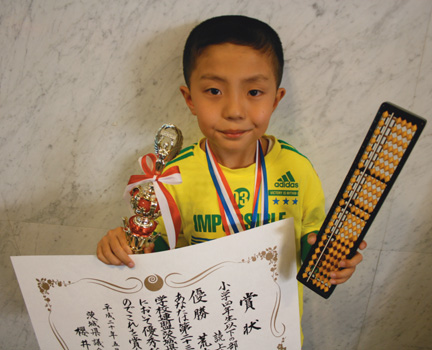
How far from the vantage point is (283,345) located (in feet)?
2.53

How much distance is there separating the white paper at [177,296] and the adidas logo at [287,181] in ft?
0.41

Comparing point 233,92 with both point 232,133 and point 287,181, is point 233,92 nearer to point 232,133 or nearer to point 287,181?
point 232,133

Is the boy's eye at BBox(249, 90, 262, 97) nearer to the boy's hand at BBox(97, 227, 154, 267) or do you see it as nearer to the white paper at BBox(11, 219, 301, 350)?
the white paper at BBox(11, 219, 301, 350)

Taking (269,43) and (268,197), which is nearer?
(269,43)

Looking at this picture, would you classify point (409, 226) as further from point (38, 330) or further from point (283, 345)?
point (38, 330)

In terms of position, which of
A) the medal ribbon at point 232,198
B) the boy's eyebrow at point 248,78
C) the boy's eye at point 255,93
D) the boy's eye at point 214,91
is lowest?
the medal ribbon at point 232,198

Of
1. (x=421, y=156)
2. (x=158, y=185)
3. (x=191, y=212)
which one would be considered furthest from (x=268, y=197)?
(x=421, y=156)

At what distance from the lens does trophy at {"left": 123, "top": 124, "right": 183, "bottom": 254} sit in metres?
0.66

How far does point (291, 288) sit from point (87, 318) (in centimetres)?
50

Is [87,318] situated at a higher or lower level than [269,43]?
lower

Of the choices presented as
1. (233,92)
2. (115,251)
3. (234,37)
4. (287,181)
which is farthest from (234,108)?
(115,251)

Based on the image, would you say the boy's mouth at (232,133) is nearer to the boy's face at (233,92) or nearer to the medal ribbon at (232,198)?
the boy's face at (233,92)

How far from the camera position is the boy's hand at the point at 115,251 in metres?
0.70

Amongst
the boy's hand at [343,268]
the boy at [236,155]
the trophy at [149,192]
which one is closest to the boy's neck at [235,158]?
the boy at [236,155]
